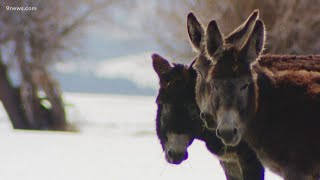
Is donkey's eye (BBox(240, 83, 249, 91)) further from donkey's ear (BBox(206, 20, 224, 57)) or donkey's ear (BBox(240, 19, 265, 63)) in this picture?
donkey's ear (BBox(206, 20, 224, 57))

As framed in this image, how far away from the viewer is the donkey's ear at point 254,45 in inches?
197

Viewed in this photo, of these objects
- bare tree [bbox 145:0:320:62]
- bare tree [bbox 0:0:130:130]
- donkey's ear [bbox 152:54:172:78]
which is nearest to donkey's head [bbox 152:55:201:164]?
donkey's ear [bbox 152:54:172:78]

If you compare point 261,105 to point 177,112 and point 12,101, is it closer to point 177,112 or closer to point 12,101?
point 177,112

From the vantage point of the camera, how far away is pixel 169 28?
1695 cm

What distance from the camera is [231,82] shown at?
4.81 m

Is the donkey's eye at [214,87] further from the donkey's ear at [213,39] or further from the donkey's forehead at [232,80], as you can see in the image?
the donkey's ear at [213,39]

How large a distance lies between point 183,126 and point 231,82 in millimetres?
969

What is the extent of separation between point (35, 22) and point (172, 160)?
1404cm

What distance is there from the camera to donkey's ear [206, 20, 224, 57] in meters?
5.12

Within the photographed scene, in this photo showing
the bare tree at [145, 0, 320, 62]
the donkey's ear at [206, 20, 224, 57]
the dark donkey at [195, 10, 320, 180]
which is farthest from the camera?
the bare tree at [145, 0, 320, 62]

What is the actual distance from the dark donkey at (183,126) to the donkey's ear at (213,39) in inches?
29.9

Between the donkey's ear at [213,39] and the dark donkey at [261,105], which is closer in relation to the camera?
the dark donkey at [261,105]

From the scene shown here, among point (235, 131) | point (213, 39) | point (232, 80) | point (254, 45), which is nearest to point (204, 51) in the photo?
point (213, 39)

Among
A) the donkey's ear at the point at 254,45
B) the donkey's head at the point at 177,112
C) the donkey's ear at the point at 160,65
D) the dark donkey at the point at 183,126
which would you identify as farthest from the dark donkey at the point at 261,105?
the donkey's ear at the point at 160,65
